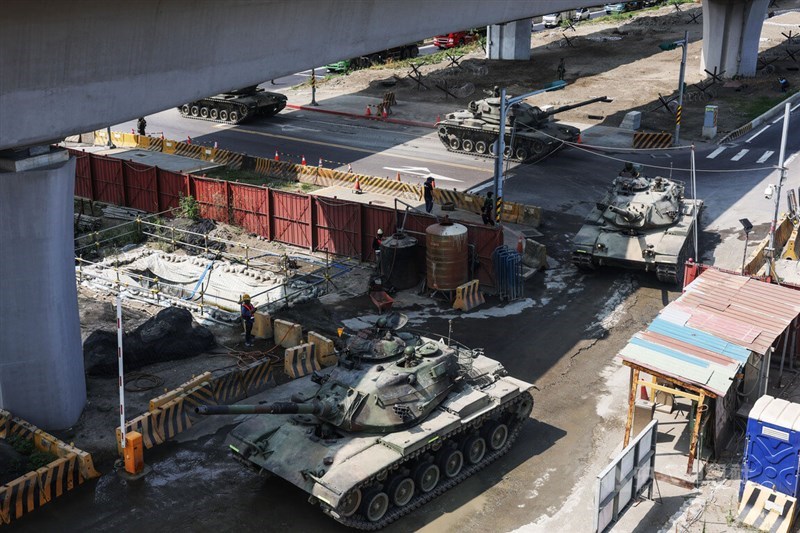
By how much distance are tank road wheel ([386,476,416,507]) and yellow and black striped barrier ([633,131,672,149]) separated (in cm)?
3142

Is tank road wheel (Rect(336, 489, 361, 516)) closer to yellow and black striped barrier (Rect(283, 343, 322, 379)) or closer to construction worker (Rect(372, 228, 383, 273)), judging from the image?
yellow and black striped barrier (Rect(283, 343, 322, 379))

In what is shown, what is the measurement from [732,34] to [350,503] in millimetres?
48240

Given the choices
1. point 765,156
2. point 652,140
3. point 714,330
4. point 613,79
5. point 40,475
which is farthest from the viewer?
point 613,79

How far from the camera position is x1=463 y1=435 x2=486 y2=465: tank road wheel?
18609 millimetres

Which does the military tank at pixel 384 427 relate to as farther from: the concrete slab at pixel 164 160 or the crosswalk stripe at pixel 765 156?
the crosswalk stripe at pixel 765 156

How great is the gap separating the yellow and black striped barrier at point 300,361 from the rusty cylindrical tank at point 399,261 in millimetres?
5855

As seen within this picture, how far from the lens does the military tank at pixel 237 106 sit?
4925 cm

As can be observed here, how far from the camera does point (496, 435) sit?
63.1 feet

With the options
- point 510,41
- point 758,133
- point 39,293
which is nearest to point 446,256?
point 39,293

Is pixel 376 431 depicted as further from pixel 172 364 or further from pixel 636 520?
pixel 172 364

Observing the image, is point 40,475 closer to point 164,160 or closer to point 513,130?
point 164,160

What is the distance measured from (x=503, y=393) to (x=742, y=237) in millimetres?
16716

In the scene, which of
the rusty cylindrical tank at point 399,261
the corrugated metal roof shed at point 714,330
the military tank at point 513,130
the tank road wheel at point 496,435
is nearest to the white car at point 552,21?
the military tank at point 513,130

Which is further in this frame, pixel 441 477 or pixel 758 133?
pixel 758 133
